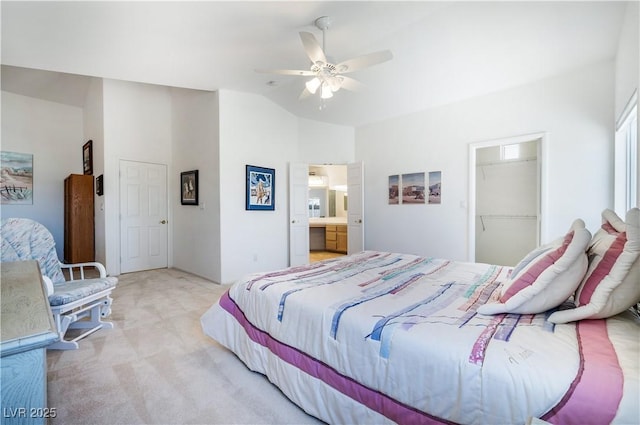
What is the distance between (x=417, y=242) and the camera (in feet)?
15.2

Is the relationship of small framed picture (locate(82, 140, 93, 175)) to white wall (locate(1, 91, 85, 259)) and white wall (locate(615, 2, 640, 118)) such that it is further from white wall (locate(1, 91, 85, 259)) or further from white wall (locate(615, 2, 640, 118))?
white wall (locate(615, 2, 640, 118))

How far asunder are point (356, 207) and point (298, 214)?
106cm

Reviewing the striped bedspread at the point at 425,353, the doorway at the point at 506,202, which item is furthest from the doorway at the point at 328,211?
the striped bedspread at the point at 425,353

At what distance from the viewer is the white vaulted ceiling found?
2439 millimetres

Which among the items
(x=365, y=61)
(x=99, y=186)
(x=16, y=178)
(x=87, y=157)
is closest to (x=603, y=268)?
(x=365, y=61)

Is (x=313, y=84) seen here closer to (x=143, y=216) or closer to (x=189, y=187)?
(x=189, y=187)

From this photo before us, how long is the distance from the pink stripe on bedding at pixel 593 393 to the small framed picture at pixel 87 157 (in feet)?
22.6

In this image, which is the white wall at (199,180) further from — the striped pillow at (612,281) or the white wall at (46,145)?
the striped pillow at (612,281)

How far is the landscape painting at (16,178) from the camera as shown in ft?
16.6

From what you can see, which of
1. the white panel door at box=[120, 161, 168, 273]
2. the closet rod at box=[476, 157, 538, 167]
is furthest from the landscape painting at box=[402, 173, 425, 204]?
the white panel door at box=[120, 161, 168, 273]

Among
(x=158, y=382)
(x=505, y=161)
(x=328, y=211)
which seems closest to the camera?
(x=158, y=382)

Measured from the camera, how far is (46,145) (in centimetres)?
555

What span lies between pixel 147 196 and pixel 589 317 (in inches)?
234

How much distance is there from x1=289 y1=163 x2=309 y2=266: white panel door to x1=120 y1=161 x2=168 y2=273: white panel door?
95.7 inches
